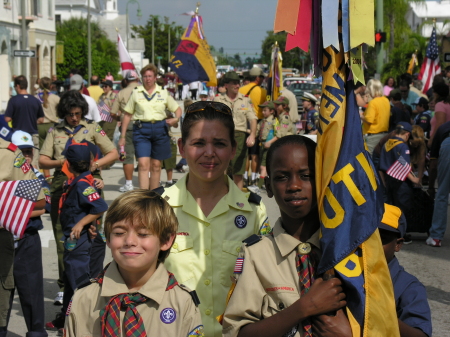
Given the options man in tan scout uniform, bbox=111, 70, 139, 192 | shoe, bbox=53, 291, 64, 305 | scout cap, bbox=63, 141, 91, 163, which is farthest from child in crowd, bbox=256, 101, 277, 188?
scout cap, bbox=63, 141, 91, 163

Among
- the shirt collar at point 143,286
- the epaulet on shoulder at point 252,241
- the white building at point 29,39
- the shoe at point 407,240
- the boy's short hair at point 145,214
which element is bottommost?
the shoe at point 407,240

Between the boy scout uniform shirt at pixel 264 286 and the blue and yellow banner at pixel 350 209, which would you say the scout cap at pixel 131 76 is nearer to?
the blue and yellow banner at pixel 350 209

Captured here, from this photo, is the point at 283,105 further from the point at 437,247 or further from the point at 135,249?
the point at 135,249

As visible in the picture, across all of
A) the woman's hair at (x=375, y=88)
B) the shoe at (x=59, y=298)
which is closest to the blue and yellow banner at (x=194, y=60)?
the woman's hair at (x=375, y=88)

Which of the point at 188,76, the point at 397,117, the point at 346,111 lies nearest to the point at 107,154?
the point at 188,76

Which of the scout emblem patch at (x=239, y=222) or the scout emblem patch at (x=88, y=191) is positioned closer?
the scout emblem patch at (x=239, y=222)

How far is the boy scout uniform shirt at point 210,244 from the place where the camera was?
10.0 feet

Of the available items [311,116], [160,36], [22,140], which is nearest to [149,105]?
[22,140]

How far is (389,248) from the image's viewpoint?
126 inches

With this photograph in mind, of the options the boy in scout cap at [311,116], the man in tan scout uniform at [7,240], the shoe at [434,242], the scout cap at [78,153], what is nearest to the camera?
the man in tan scout uniform at [7,240]

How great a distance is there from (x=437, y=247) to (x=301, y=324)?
693 centimetres

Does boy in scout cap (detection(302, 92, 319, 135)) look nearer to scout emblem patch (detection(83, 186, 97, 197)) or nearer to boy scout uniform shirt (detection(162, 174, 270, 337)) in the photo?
scout emblem patch (detection(83, 186, 97, 197))

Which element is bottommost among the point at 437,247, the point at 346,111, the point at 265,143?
the point at 437,247

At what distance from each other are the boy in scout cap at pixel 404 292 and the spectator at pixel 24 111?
11.2 m
